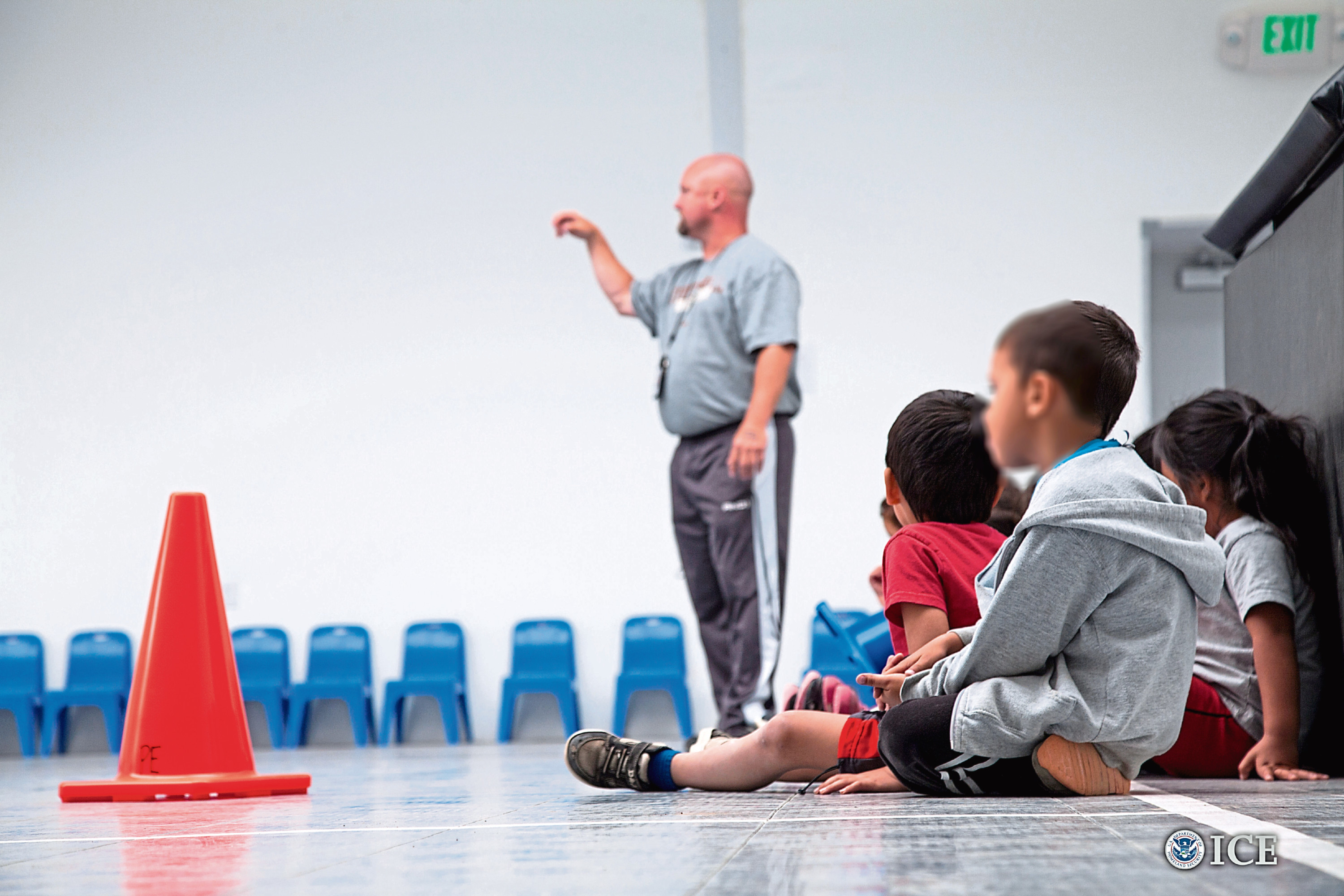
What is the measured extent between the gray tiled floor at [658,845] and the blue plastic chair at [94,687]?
377 cm

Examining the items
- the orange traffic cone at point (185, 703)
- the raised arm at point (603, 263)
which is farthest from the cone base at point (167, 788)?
the raised arm at point (603, 263)

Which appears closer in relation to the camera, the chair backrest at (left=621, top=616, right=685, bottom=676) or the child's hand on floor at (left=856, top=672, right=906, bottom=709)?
the child's hand on floor at (left=856, top=672, right=906, bottom=709)

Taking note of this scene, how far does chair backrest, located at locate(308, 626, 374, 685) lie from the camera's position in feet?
17.6

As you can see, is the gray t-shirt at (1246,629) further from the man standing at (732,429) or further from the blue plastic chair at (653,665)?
the blue plastic chair at (653,665)

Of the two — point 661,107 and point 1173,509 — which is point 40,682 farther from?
point 1173,509

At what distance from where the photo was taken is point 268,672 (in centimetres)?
534

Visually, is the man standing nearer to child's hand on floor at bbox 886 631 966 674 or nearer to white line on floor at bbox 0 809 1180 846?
child's hand on floor at bbox 886 631 966 674

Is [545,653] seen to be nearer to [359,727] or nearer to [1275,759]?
[359,727]

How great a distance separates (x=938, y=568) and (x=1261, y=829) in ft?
1.87

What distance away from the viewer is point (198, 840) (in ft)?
4.08

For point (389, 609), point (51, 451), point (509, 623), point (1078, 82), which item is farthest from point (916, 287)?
point (51, 451)

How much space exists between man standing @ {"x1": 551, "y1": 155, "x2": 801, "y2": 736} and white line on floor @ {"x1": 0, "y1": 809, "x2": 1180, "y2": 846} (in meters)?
1.61

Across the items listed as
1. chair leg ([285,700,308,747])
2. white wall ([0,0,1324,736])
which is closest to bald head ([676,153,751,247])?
white wall ([0,0,1324,736])

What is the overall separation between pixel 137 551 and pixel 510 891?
5.50 m
